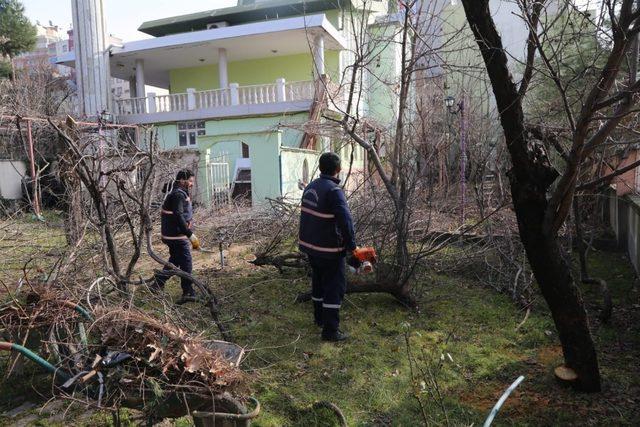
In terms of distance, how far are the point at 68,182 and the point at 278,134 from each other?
8.41m

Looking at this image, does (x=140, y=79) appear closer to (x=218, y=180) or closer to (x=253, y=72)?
(x=253, y=72)

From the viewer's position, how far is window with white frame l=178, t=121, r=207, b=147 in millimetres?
19938

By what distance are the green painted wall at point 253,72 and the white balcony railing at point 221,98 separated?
11.2ft

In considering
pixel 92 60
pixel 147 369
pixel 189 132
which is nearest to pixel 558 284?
pixel 147 369

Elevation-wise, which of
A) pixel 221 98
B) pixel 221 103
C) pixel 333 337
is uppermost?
pixel 221 98

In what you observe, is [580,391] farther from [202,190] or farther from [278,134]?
[202,190]

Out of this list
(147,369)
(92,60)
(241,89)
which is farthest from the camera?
(92,60)

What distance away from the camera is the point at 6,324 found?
3223 mm

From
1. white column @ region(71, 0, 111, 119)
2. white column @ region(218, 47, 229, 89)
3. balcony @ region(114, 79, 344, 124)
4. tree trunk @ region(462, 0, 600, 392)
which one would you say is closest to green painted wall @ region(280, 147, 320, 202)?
balcony @ region(114, 79, 344, 124)

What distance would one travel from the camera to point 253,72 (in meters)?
22.9

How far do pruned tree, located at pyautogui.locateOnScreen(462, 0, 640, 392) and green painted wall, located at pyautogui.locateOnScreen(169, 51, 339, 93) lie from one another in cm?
1843

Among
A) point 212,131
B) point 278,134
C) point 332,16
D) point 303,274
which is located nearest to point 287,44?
point 332,16

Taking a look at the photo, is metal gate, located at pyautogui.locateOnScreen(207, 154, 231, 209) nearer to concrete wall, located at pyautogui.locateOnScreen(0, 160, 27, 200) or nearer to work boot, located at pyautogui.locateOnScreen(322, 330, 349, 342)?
concrete wall, located at pyautogui.locateOnScreen(0, 160, 27, 200)

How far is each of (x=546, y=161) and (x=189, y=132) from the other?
18335 mm
